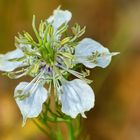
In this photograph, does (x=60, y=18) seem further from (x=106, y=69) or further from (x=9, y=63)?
(x=106, y=69)

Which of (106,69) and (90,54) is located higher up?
(90,54)

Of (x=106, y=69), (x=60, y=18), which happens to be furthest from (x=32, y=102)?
(x=106, y=69)

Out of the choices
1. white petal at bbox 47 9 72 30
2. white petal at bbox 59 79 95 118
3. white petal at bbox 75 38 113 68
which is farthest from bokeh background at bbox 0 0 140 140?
white petal at bbox 59 79 95 118

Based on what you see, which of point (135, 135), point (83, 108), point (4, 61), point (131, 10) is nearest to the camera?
point (83, 108)

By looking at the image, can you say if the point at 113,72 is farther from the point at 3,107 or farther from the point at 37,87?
the point at 37,87

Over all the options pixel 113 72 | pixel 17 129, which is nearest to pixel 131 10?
pixel 113 72

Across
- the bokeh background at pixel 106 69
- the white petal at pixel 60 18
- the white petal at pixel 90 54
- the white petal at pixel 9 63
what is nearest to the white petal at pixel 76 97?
the white petal at pixel 90 54

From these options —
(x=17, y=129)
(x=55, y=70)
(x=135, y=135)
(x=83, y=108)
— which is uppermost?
(x=55, y=70)
